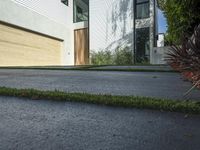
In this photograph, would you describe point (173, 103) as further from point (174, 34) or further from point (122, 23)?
point (122, 23)

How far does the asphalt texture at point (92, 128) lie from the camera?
2.49 metres

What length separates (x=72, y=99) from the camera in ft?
13.3

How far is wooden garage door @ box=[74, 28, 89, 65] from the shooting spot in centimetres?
2352

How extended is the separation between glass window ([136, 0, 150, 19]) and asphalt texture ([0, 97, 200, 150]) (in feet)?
59.2

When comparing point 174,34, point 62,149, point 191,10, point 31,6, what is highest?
point 31,6

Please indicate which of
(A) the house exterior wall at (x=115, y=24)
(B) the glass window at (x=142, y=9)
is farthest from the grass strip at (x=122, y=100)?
(B) the glass window at (x=142, y=9)

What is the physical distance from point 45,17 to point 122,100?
18263 mm

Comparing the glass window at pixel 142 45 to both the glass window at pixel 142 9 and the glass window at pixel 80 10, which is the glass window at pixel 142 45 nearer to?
the glass window at pixel 142 9

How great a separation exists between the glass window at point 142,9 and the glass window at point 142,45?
1.00m

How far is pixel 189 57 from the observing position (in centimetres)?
333

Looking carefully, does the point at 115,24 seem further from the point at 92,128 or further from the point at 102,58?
the point at 92,128

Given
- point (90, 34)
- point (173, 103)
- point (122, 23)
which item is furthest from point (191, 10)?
point (90, 34)

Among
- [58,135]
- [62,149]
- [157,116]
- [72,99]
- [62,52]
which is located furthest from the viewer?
[62,52]

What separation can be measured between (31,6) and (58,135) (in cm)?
1796
